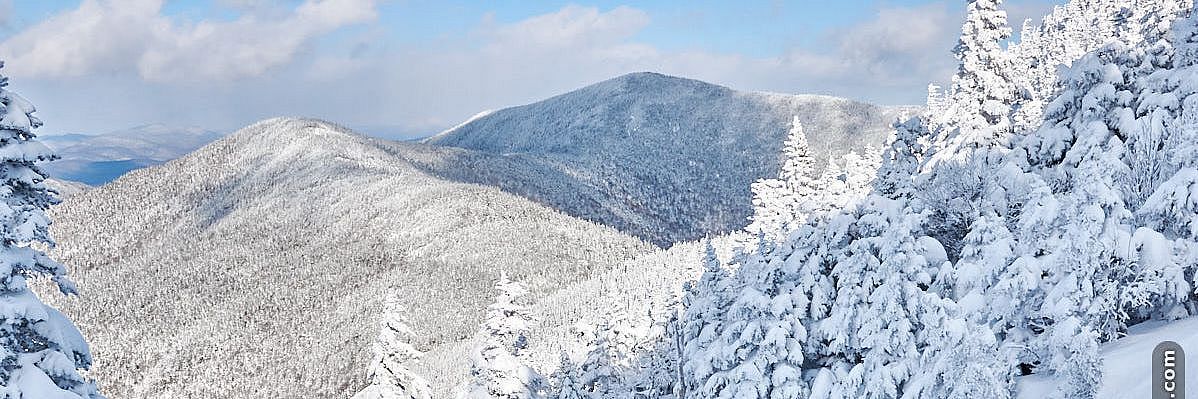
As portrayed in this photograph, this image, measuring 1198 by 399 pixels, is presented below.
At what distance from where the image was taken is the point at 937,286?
1412cm

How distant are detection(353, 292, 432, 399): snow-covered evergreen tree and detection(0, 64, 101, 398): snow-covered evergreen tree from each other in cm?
1014

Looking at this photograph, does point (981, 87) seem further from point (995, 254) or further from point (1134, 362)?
point (1134, 362)

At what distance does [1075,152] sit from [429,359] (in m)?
168

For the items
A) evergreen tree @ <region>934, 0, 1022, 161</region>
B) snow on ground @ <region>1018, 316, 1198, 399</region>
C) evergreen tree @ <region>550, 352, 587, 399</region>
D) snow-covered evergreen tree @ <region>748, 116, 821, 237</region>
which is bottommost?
evergreen tree @ <region>550, 352, 587, 399</region>

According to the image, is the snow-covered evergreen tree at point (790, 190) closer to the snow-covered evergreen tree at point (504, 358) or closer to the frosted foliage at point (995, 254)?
the frosted foliage at point (995, 254)

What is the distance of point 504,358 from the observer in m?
21.4

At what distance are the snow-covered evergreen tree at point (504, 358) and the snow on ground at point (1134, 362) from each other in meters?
12.9

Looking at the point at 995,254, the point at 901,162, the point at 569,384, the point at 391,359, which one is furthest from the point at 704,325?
the point at 391,359

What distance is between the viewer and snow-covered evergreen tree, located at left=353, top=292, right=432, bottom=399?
70.3 ft

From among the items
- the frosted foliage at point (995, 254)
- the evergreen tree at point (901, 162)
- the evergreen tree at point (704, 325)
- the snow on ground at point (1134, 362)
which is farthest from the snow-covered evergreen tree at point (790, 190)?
the snow on ground at point (1134, 362)

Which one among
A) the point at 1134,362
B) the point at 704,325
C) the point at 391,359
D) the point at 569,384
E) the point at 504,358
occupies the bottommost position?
the point at 569,384

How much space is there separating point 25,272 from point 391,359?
37.7 ft

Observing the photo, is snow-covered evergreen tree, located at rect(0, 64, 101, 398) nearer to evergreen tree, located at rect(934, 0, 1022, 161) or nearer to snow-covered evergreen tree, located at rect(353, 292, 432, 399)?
snow-covered evergreen tree, located at rect(353, 292, 432, 399)

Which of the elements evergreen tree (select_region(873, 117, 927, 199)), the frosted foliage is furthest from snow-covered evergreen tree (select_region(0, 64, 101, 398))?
evergreen tree (select_region(873, 117, 927, 199))
